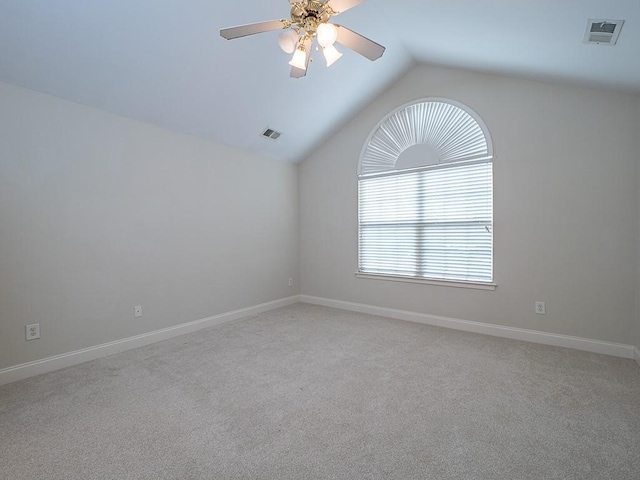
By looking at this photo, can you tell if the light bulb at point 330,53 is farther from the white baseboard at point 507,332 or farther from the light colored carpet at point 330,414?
the white baseboard at point 507,332

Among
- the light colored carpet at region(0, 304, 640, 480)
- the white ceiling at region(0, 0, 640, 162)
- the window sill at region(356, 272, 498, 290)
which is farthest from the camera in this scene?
the window sill at region(356, 272, 498, 290)

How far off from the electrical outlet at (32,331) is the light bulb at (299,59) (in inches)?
110

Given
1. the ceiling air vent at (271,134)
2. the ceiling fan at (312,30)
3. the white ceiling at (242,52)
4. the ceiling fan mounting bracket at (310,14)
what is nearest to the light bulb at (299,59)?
the ceiling fan at (312,30)

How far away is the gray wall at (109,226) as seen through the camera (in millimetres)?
2379

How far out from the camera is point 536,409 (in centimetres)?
191

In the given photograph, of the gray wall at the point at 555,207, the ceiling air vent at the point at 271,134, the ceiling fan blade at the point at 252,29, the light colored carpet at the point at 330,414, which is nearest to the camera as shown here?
the light colored carpet at the point at 330,414

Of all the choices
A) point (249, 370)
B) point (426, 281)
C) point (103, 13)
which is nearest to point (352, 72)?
point (103, 13)

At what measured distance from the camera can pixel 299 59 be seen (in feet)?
6.27

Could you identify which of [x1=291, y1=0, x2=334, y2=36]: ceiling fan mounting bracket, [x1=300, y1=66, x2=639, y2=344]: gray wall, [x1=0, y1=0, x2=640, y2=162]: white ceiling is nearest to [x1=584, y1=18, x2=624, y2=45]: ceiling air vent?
[x1=0, y1=0, x2=640, y2=162]: white ceiling

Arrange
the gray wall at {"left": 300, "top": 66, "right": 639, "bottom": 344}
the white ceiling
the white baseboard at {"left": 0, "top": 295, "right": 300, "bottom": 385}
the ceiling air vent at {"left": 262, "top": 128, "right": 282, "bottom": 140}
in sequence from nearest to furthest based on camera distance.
Answer: the white ceiling, the white baseboard at {"left": 0, "top": 295, "right": 300, "bottom": 385}, the gray wall at {"left": 300, "top": 66, "right": 639, "bottom": 344}, the ceiling air vent at {"left": 262, "top": 128, "right": 282, "bottom": 140}

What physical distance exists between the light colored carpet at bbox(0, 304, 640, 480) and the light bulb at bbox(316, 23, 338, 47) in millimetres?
2159

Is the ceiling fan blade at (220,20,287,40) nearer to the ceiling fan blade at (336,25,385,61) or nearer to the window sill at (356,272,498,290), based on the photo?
the ceiling fan blade at (336,25,385,61)

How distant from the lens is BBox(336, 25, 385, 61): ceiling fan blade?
1.77m

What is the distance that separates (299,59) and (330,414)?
2.18m
